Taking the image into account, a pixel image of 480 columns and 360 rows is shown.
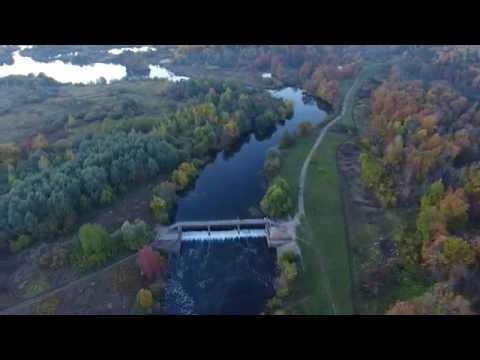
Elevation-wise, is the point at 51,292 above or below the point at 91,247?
below

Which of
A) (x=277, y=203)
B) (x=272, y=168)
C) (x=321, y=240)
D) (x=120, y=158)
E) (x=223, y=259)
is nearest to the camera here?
(x=223, y=259)

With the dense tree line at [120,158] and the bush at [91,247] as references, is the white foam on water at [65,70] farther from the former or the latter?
the bush at [91,247]

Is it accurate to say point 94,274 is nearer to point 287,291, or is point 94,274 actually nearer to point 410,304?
point 287,291

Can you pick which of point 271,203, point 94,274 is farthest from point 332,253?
point 94,274

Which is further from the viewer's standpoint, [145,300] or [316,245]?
[316,245]

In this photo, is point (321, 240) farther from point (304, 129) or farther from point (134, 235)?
point (304, 129)

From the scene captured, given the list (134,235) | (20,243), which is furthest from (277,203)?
(20,243)
